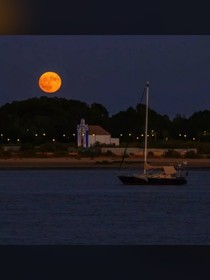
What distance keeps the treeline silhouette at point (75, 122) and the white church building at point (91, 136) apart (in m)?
0.28

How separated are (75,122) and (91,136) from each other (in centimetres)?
325

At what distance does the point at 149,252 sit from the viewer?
433 centimetres

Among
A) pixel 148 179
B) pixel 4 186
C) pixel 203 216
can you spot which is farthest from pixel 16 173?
pixel 203 216

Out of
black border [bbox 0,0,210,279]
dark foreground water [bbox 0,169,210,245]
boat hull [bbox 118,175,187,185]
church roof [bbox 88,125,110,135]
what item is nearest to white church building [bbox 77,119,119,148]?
church roof [bbox 88,125,110,135]

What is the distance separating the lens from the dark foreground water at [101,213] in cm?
1666

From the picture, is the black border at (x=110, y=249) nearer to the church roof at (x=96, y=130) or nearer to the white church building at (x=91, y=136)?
the white church building at (x=91, y=136)

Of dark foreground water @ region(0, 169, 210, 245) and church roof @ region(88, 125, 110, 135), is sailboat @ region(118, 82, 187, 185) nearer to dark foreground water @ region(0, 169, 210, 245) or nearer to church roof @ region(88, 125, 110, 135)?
dark foreground water @ region(0, 169, 210, 245)

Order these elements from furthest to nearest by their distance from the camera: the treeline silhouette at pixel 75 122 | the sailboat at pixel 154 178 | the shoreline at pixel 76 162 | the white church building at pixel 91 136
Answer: the shoreline at pixel 76 162 → the white church building at pixel 91 136 → the treeline silhouette at pixel 75 122 → the sailboat at pixel 154 178

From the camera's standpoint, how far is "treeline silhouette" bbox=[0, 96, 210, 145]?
137 feet

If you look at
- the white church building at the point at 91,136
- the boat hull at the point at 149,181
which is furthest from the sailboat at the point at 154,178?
the white church building at the point at 91,136

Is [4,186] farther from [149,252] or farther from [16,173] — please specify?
[149,252]

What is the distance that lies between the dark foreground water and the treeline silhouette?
105 inches

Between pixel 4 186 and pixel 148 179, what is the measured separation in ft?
29.1
